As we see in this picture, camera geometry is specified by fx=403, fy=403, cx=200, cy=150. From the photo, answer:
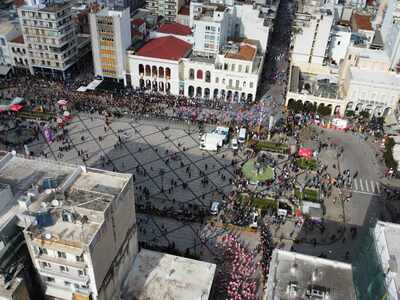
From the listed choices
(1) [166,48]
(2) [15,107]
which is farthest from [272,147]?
(2) [15,107]

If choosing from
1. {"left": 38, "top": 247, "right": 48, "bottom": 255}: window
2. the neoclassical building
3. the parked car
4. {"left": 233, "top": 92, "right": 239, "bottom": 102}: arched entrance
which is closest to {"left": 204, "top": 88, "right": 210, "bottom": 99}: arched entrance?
the neoclassical building

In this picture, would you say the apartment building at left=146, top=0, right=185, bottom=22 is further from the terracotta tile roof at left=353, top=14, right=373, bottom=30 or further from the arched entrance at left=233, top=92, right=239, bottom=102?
the terracotta tile roof at left=353, top=14, right=373, bottom=30

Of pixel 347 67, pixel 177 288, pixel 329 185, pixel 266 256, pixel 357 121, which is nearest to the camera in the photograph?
pixel 177 288

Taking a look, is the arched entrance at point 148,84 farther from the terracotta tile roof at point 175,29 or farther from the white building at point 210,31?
the terracotta tile roof at point 175,29

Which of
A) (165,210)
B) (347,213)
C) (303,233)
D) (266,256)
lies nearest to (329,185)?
(347,213)

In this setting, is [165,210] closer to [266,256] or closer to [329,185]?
[266,256]

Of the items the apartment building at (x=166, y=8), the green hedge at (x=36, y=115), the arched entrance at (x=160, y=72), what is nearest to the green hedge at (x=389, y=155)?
the arched entrance at (x=160, y=72)
